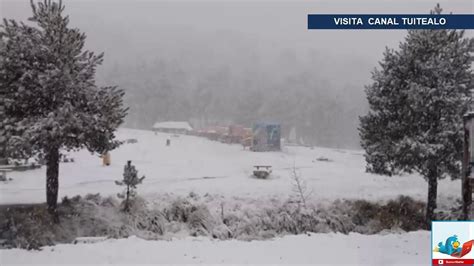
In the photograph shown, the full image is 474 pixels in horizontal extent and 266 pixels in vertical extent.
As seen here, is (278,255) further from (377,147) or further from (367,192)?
(367,192)

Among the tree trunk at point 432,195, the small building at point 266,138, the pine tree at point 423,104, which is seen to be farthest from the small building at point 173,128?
the tree trunk at point 432,195

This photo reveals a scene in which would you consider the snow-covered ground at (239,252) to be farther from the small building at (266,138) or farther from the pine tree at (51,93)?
the small building at (266,138)

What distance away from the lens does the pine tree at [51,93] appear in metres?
11.9

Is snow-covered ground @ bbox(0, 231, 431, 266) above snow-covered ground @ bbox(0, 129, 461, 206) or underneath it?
underneath

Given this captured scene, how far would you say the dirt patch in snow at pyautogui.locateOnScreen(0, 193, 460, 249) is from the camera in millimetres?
12352

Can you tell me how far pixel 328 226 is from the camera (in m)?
14.7

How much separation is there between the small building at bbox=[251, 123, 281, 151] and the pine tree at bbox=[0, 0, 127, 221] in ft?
71.8

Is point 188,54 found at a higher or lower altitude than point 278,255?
higher

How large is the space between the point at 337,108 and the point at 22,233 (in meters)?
49.1

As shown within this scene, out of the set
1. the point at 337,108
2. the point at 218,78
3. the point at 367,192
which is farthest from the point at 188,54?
the point at 367,192

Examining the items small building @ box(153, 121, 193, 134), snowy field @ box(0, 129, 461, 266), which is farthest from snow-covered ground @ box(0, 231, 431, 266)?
small building @ box(153, 121, 193, 134)

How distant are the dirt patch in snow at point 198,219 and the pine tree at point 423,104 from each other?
1.68 m

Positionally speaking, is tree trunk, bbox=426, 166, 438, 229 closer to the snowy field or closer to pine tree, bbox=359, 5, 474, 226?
pine tree, bbox=359, 5, 474, 226

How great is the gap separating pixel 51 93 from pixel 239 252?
754 centimetres
